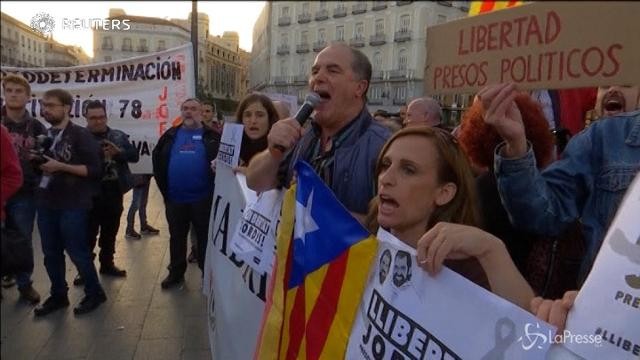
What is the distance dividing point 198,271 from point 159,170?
1243 millimetres

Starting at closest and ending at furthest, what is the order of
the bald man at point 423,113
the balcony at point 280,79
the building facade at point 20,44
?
the balcony at point 280,79 < the building facade at point 20,44 < the bald man at point 423,113

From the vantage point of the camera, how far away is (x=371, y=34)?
74.5 inches

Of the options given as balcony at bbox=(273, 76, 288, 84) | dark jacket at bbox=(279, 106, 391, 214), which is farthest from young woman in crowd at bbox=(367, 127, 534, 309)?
balcony at bbox=(273, 76, 288, 84)

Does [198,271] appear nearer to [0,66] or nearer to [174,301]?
[174,301]

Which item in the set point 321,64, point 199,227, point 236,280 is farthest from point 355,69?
point 199,227

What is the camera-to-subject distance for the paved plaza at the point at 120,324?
3.81 metres

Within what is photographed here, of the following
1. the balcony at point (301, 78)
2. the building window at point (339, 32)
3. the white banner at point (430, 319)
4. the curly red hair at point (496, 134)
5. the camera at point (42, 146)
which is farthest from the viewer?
the camera at point (42, 146)

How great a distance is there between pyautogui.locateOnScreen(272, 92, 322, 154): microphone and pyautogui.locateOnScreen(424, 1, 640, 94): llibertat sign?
101 cm

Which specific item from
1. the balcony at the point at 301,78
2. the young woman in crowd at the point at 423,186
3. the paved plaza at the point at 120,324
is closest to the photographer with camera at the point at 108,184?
the paved plaza at the point at 120,324

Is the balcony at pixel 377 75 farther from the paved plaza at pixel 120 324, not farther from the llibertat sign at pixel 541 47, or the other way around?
the paved plaza at pixel 120 324

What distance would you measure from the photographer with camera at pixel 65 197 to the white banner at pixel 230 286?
4.46 feet

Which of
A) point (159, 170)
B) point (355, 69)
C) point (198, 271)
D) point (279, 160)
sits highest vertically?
point (355, 69)

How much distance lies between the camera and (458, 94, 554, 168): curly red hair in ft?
6.95

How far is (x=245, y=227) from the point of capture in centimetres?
279
